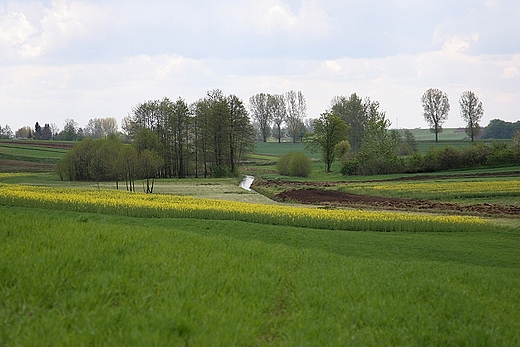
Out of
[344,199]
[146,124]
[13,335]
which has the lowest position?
[344,199]

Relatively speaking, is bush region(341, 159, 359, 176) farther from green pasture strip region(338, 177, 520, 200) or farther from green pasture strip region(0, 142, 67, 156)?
green pasture strip region(0, 142, 67, 156)

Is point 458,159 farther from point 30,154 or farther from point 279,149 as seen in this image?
point 30,154

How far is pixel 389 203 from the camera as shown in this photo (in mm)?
36406

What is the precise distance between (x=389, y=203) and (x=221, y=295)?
99.1 ft

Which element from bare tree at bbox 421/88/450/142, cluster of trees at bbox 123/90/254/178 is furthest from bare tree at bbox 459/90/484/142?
cluster of trees at bbox 123/90/254/178

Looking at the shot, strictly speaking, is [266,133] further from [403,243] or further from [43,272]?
[43,272]

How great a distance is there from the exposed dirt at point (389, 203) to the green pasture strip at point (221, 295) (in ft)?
61.6

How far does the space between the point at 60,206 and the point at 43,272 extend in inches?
756

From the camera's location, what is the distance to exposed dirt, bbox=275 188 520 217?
1201 inches

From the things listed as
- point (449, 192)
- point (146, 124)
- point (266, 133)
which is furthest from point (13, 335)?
point (266, 133)

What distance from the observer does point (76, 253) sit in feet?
30.1

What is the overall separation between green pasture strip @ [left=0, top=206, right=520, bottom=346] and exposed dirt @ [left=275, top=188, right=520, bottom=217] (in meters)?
18.8

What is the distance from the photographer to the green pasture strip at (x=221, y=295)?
21.6 ft

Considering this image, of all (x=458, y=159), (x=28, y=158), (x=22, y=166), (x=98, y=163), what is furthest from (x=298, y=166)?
(x=28, y=158)
